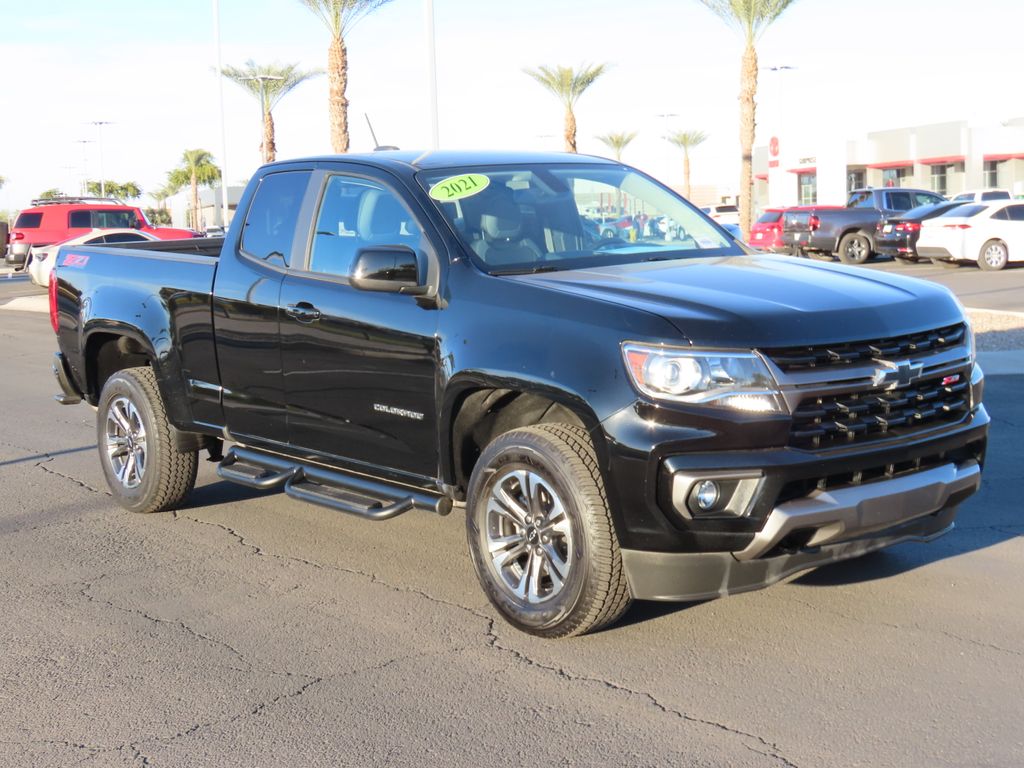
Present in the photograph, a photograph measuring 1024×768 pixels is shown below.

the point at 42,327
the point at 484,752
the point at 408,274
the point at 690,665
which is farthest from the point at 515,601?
the point at 42,327

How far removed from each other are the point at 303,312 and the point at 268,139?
152 feet

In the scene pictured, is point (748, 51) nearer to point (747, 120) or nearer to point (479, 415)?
point (747, 120)

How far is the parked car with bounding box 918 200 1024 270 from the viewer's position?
2522 centimetres

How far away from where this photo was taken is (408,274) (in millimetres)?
5387

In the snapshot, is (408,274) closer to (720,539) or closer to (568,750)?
(720,539)

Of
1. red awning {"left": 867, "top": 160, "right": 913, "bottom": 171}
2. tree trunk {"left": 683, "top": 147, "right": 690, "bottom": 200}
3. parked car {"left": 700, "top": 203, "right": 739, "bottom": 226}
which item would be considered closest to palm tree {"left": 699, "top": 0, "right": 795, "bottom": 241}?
parked car {"left": 700, "top": 203, "right": 739, "bottom": 226}

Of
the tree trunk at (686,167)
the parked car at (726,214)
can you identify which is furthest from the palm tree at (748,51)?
the tree trunk at (686,167)

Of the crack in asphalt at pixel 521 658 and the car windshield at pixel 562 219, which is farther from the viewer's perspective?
the car windshield at pixel 562 219

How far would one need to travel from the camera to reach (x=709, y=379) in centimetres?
448

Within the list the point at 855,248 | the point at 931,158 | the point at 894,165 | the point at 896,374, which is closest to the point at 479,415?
the point at 896,374

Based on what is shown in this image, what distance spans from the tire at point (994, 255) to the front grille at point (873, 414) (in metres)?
22.0

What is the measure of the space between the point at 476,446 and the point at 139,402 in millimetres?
2593

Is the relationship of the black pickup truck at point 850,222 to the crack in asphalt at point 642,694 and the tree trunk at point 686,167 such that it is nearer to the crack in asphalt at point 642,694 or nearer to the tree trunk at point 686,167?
the crack in asphalt at point 642,694

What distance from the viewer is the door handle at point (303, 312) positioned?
5.90 meters
